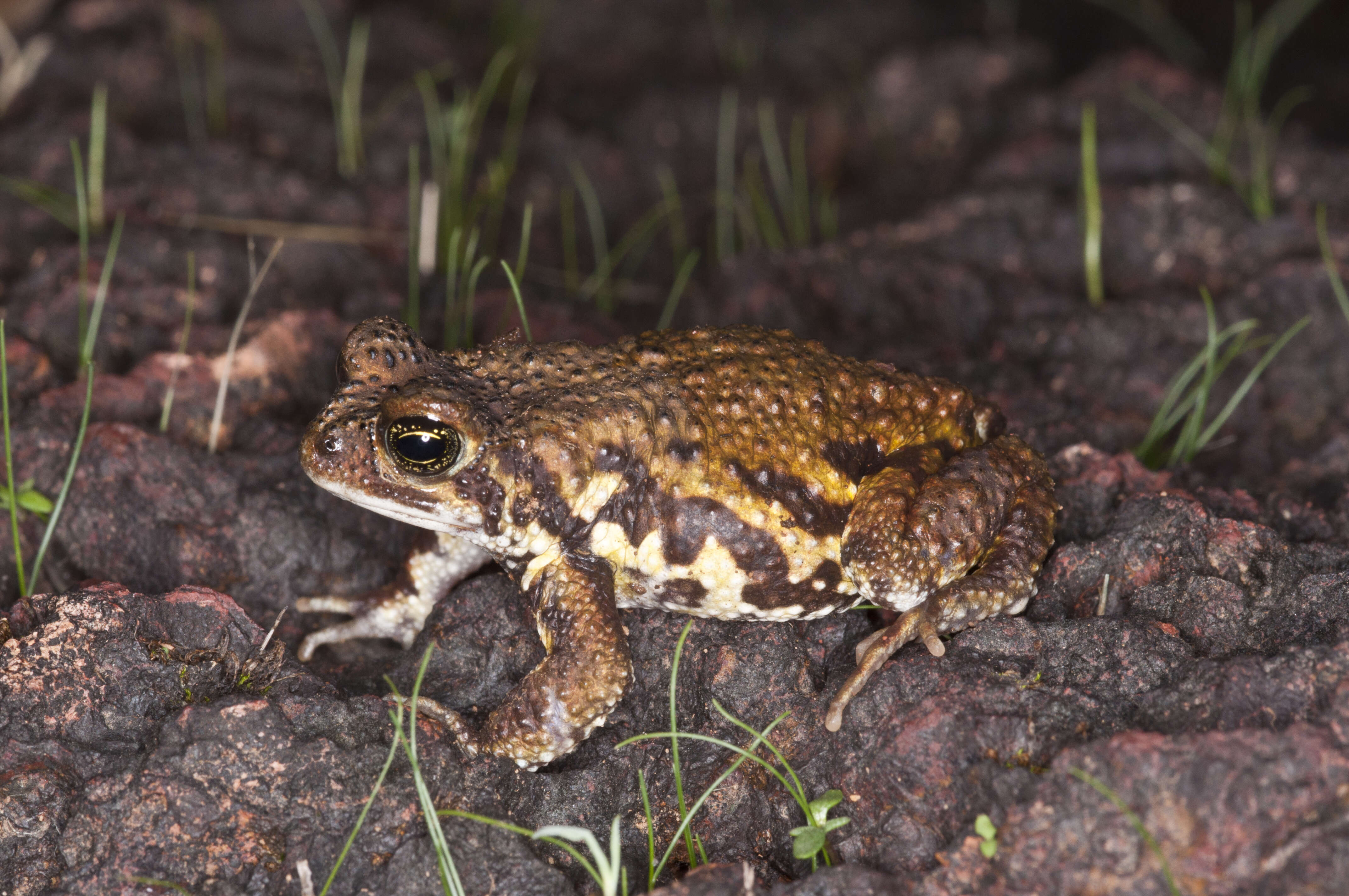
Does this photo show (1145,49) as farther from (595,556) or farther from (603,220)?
(595,556)

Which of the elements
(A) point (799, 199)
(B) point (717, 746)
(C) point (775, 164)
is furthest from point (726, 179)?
(B) point (717, 746)

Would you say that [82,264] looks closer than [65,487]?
No

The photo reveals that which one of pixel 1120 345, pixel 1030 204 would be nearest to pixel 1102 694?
pixel 1120 345

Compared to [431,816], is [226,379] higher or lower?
higher

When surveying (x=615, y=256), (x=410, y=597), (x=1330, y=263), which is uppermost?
(x=1330, y=263)

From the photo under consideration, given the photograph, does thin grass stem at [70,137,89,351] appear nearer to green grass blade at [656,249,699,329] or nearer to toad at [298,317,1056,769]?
toad at [298,317,1056,769]

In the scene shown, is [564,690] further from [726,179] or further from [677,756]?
[726,179]
